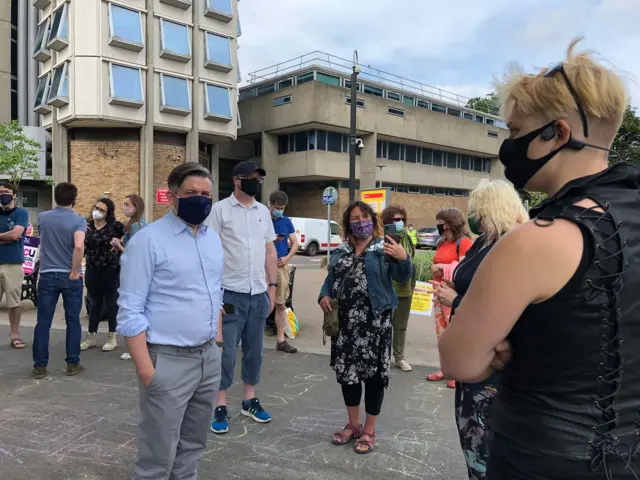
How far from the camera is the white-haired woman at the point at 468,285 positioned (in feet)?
8.05

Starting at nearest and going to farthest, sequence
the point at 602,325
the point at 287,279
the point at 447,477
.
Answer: the point at 602,325 < the point at 447,477 < the point at 287,279

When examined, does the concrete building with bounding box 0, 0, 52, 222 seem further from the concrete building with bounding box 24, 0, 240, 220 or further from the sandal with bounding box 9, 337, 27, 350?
the sandal with bounding box 9, 337, 27, 350

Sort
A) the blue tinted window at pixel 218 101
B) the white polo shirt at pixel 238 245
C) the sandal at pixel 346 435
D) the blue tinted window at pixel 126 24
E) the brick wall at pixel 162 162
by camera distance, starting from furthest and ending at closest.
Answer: the blue tinted window at pixel 218 101 < the brick wall at pixel 162 162 < the blue tinted window at pixel 126 24 < the white polo shirt at pixel 238 245 < the sandal at pixel 346 435

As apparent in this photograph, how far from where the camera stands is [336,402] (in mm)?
4594

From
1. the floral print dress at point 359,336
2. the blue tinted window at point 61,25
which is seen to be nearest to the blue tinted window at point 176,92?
the blue tinted window at point 61,25

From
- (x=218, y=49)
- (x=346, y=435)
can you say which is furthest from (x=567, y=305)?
(x=218, y=49)

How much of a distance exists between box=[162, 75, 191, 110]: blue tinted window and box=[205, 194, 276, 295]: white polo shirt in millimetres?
22440

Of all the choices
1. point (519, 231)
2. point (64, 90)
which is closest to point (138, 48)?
point (64, 90)

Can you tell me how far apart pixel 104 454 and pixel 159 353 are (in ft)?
4.84

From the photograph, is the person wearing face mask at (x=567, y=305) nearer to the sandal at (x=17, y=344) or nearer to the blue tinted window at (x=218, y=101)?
the sandal at (x=17, y=344)

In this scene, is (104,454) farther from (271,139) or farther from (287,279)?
(271,139)

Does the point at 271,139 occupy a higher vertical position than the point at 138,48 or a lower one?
lower

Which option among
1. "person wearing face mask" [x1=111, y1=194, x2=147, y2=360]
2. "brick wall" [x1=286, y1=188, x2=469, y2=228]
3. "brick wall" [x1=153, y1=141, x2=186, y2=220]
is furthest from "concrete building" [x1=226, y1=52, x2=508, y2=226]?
"person wearing face mask" [x1=111, y1=194, x2=147, y2=360]

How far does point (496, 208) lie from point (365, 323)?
1346 mm
